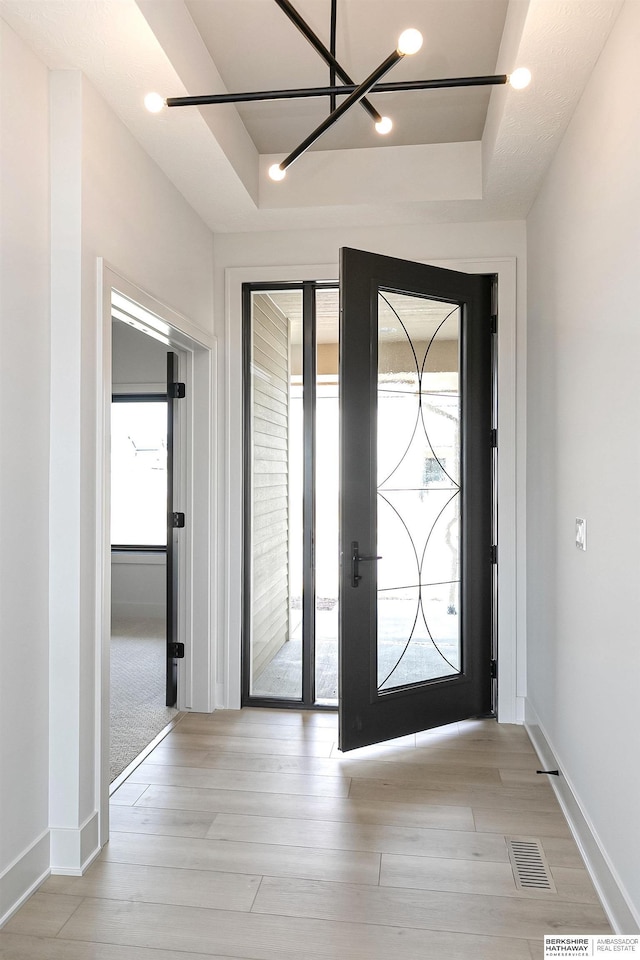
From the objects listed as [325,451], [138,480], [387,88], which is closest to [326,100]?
[387,88]

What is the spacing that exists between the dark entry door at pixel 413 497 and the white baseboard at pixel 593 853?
1.98ft

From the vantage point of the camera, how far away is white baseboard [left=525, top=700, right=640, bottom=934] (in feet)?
5.95

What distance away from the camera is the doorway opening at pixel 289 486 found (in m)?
3.67

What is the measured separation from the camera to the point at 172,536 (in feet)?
12.0

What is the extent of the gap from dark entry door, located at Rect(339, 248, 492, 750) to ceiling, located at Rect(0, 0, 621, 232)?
509 millimetres

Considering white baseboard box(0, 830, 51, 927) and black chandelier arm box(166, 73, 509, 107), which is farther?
white baseboard box(0, 830, 51, 927)

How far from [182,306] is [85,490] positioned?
4.18 feet

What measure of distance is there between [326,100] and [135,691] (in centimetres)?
328

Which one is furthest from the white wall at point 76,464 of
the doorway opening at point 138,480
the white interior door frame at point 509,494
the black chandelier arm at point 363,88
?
the doorway opening at point 138,480

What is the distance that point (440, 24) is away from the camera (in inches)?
94.3

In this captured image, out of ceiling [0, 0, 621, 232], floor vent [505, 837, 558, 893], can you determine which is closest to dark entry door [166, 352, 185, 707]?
ceiling [0, 0, 621, 232]

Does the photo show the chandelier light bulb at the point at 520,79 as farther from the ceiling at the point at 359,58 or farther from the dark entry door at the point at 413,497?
the dark entry door at the point at 413,497

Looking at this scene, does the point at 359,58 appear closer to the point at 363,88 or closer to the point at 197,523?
the point at 363,88

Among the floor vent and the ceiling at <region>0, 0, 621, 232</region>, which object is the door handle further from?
the ceiling at <region>0, 0, 621, 232</region>
